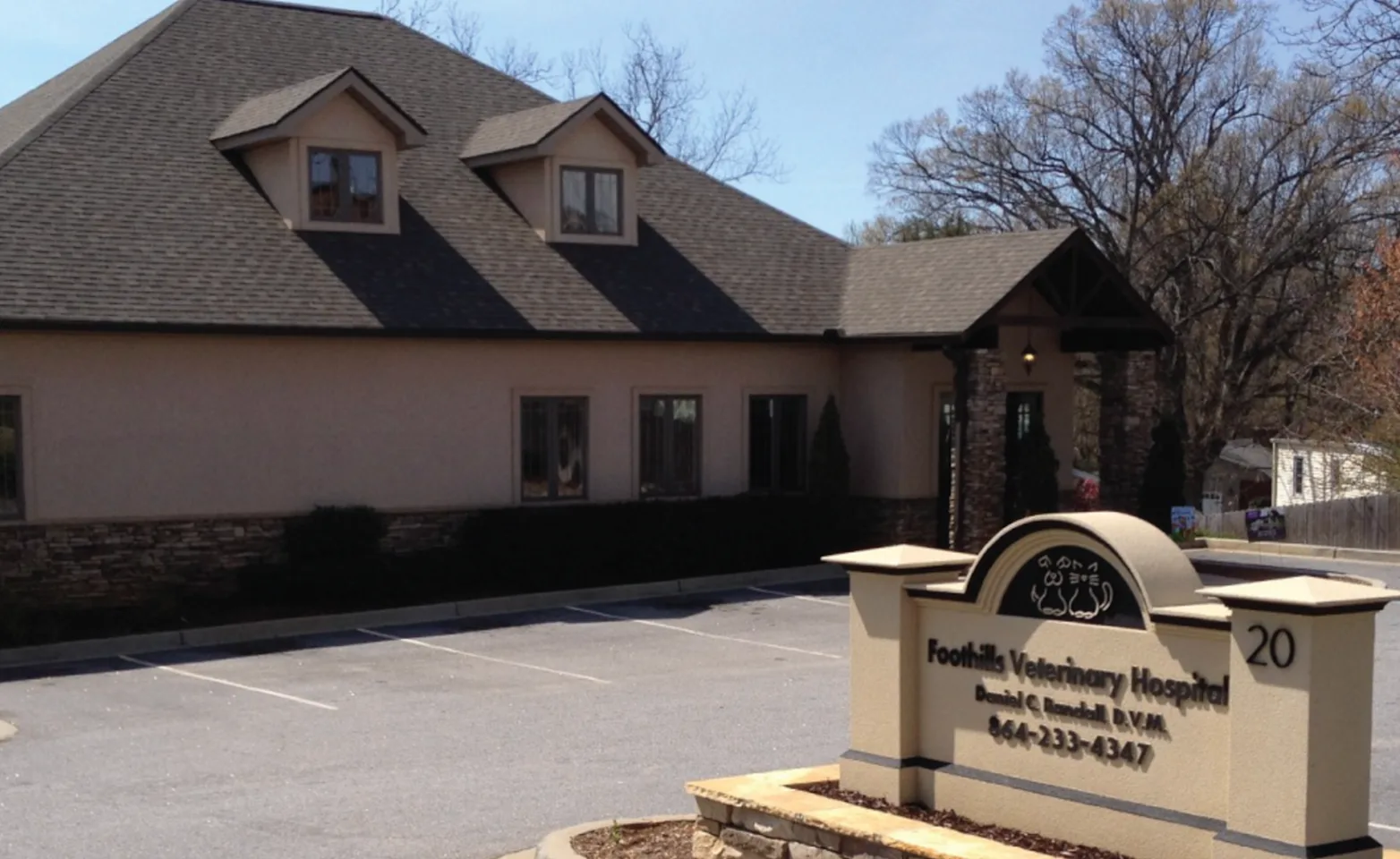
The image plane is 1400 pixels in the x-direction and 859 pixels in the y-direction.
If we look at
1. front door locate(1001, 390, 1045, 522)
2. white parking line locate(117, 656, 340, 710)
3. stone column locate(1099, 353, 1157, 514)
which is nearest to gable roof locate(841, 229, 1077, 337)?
front door locate(1001, 390, 1045, 522)

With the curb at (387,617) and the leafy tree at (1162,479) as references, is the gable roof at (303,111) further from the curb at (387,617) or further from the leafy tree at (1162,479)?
the leafy tree at (1162,479)

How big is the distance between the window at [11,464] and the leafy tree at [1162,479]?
17.4m

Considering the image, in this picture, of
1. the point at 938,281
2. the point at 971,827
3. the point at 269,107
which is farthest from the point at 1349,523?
the point at 971,827

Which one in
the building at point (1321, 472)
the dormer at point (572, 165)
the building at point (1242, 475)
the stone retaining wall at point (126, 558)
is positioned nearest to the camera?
the stone retaining wall at point (126, 558)

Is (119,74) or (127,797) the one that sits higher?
(119,74)

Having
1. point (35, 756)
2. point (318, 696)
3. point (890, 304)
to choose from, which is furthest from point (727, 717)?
point (890, 304)

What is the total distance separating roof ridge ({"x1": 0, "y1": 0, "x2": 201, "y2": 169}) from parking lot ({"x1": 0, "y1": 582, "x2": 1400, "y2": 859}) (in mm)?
8013

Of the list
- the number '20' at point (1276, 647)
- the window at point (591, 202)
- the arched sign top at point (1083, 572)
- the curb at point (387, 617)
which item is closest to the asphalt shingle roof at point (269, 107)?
the window at point (591, 202)

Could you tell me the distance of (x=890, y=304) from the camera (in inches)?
994

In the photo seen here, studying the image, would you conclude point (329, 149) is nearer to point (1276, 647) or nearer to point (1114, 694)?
Answer: point (1114, 694)

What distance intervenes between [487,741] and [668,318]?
1207cm

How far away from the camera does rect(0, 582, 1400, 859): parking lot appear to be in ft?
32.7

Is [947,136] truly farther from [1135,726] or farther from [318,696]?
[1135,726]

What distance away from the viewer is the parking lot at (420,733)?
9969mm
